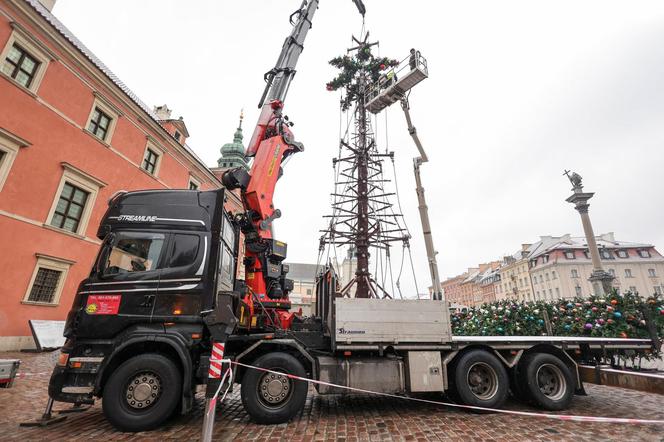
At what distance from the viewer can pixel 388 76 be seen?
41.2 ft

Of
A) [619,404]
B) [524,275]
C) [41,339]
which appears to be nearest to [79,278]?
[41,339]

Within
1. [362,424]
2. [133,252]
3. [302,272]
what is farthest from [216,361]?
[302,272]

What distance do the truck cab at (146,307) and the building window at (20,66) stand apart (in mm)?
12811

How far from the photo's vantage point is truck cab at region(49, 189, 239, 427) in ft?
14.8

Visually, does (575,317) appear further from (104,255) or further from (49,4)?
(49,4)

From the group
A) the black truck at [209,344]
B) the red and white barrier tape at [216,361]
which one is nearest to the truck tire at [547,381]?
the black truck at [209,344]

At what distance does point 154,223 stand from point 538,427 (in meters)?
7.42

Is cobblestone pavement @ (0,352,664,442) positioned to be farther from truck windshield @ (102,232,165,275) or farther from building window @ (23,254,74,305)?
building window @ (23,254,74,305)

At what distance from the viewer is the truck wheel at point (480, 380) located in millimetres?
5516

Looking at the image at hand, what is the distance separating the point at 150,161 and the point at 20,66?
7.46m

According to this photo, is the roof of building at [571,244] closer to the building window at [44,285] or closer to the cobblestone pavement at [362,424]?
A: the cobblestone pavement at [362,424]

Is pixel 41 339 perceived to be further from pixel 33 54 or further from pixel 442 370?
pixel 442 370

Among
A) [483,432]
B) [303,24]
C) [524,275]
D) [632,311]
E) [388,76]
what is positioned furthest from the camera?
[524,275]

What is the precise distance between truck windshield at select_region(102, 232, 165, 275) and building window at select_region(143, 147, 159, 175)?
53.1 feet
